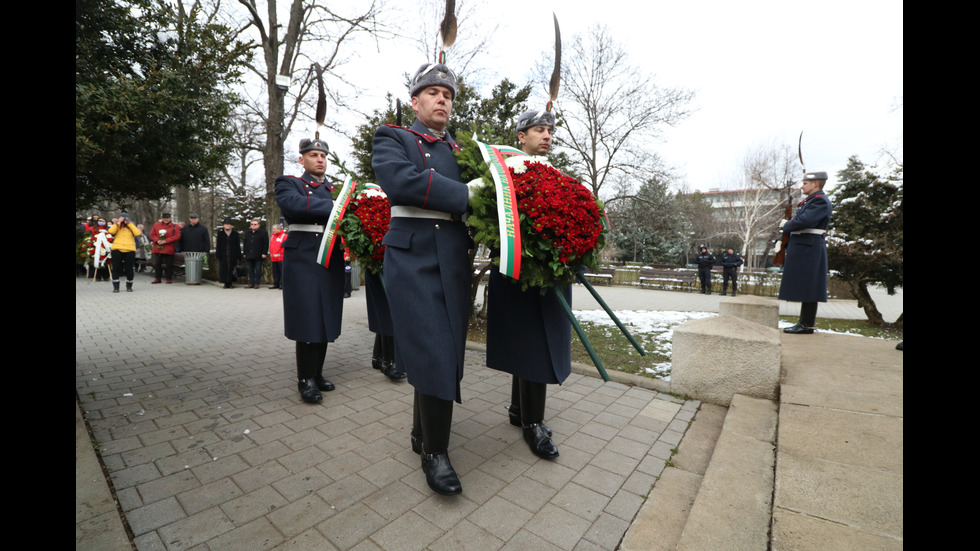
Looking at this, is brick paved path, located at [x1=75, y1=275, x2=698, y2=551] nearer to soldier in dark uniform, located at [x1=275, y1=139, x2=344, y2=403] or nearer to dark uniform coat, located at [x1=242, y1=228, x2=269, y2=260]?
soldier in dark uniform, located at [x1=275, y1=139, x2=344, y2=403]

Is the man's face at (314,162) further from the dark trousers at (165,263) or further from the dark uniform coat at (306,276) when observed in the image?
the dark trousers at (165,263)

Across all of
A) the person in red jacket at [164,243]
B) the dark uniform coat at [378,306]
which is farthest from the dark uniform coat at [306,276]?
the person in red jacket at [164,243]

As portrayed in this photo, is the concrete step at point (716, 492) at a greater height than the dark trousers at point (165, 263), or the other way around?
the dark trousers at point (165, 263)

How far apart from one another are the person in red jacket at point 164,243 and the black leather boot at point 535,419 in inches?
542

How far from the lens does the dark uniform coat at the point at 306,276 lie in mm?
3658

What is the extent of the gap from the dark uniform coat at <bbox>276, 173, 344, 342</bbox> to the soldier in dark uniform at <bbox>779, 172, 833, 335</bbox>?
5.10 m

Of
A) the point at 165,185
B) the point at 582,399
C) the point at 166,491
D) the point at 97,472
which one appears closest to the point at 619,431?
the point at 582,399

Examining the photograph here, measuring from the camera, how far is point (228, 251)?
41.4ft

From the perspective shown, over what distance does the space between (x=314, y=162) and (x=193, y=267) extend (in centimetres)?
1185

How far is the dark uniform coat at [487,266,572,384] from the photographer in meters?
2.63

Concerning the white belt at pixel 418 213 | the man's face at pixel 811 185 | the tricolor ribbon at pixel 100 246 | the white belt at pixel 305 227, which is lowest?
the white belt at pixel 418 213

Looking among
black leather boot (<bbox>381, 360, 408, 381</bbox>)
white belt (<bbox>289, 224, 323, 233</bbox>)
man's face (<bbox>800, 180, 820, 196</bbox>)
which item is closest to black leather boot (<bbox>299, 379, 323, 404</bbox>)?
black leather boot (<bbox>381, 360, 408, 381</bbox>)

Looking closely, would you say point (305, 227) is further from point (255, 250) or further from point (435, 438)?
point (255, 250)

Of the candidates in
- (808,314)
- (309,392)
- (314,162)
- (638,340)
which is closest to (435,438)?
(309,392)
